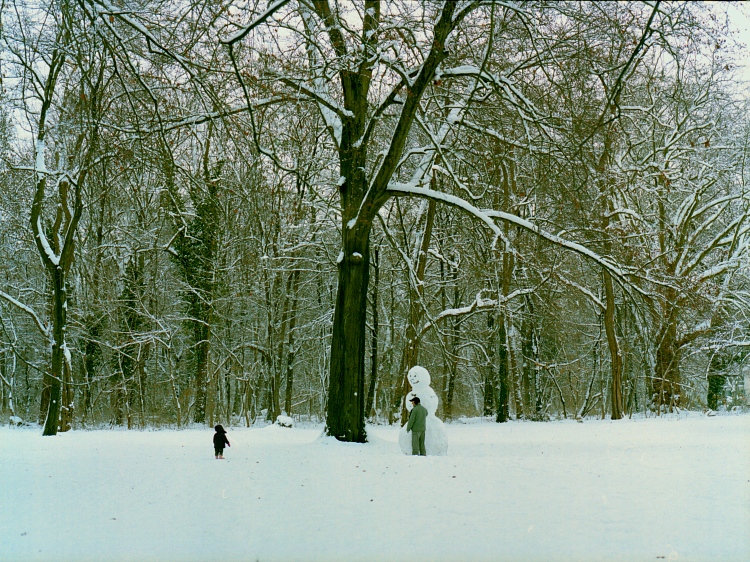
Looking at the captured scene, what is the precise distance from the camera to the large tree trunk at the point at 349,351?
12070 millimetres

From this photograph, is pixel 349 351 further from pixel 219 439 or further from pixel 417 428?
pixel 219 439

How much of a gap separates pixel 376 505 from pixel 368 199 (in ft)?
19.8

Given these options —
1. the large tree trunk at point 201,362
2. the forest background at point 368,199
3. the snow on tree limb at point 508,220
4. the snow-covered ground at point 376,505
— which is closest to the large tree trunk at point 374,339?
the forest background at point 368,199

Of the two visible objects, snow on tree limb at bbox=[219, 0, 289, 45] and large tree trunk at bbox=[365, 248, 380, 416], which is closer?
snow on tree limb at bbox=[219, 0, 289, 45]

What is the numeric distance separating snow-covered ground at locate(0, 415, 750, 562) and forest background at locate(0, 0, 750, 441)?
96.0 inches

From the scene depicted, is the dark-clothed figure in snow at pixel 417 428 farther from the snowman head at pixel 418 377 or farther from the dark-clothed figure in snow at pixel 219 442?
the dark-clothed figure in snow at pixel 219 442

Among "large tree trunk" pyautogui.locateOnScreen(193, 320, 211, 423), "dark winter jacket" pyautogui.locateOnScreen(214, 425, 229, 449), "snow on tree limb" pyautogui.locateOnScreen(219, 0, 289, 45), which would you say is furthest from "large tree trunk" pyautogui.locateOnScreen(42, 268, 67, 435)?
"snow on tree limb" pyautogui.locateOnScreen(219, 0, 289, 45)

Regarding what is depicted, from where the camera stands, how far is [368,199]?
458 inches

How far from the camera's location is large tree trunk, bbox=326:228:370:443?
12.1 m

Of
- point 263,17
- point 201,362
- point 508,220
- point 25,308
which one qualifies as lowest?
point 201,362

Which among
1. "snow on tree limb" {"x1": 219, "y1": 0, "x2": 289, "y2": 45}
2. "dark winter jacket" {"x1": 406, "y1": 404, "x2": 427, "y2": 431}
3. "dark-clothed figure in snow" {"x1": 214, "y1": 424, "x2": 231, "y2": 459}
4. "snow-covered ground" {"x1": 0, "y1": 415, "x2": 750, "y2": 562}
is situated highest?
"snow on tree limb" {"x1": 219, "y1": 0, "x2": 289, "y2": 45}

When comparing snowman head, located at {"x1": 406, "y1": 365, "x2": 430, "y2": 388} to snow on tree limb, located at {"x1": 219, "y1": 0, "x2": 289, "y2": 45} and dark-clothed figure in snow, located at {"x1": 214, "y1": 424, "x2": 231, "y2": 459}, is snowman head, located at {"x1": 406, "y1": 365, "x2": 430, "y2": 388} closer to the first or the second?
dark-clothed figure in snow, located at {"x1": 214, "y1": 424, "x2": 231, "y2": 459}

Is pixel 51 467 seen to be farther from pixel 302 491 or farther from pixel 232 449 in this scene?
pixel 302 491

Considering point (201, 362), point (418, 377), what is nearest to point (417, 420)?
point (418, 377)
